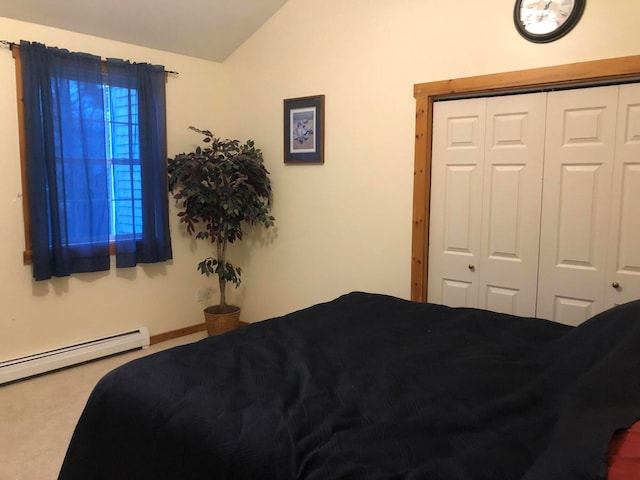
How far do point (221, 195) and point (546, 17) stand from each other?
2390 mm

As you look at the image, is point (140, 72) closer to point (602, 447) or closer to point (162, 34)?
point (162, 34)

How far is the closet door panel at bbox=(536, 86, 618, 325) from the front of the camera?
257 centimetres

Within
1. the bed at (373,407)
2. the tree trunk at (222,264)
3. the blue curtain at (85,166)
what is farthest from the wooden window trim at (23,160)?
the bed at (373,407)

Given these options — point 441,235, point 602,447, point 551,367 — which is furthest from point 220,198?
point 602,447

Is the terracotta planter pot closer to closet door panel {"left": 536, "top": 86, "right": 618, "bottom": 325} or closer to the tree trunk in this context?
the tree trunk

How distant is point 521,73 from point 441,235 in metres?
1.04

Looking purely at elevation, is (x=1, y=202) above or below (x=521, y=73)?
below

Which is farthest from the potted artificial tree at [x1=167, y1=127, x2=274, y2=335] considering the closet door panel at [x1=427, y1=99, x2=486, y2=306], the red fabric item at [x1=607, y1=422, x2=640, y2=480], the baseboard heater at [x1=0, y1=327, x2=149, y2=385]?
the red fabric item at [x1=607, y1=422, x2=640, y2=480]

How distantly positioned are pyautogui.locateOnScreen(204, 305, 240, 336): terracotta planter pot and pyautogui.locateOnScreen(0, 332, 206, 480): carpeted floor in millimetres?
681

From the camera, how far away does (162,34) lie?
365cm

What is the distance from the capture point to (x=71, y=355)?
3426 mm

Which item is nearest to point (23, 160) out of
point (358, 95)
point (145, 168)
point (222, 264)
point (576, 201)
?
point (145, 168)

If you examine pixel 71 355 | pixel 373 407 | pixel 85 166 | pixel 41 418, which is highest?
pixel 85 166

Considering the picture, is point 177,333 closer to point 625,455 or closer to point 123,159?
point 123,159
